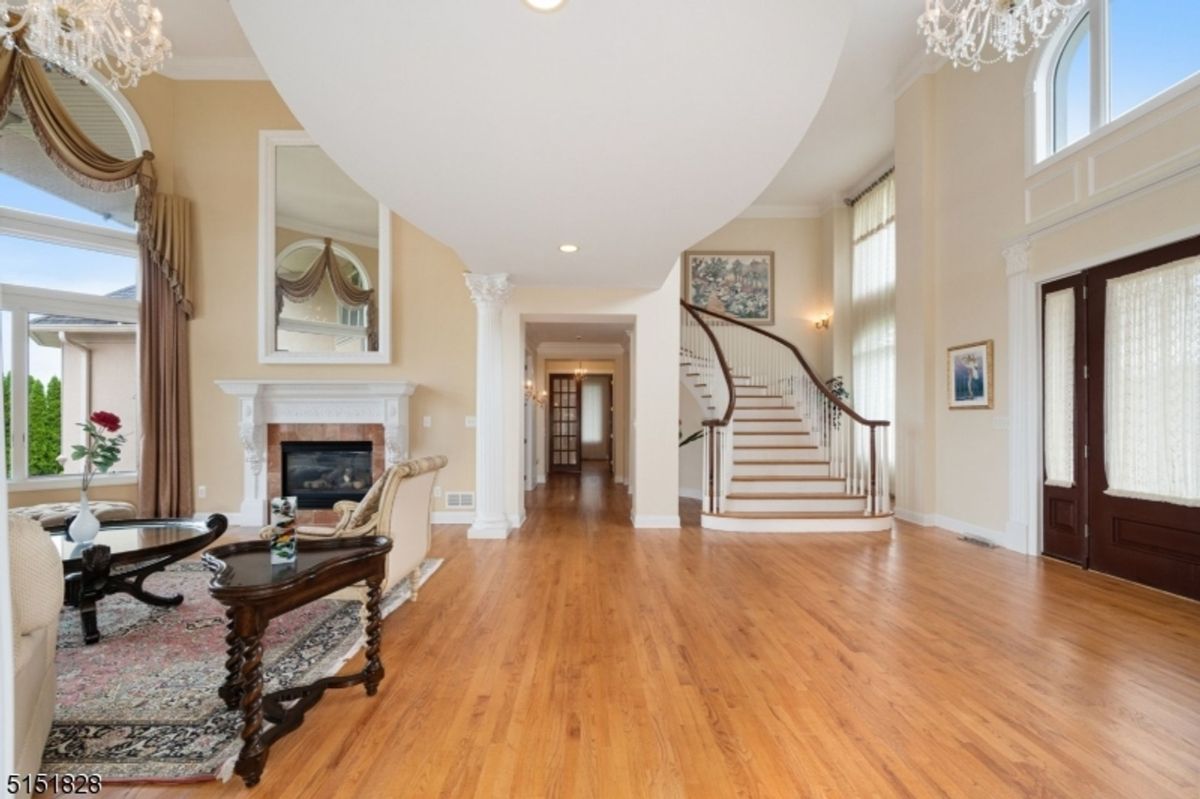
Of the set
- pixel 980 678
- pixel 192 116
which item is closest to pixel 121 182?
pixel 192 116

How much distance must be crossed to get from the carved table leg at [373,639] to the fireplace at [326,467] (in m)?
4.03

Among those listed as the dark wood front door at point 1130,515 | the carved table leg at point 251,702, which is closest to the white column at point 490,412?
the carved table leg at point 251,702

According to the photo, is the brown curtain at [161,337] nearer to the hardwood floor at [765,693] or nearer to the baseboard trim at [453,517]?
the baseboard trim at [453,517]

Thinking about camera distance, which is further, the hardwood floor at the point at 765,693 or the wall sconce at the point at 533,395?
the wall sconce at the point at 533,395

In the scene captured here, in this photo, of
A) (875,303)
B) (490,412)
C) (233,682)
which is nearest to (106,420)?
(233,682)

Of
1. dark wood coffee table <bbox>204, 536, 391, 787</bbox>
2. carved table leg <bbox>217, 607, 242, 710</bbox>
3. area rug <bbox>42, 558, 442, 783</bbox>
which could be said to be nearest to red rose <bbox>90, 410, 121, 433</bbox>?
area rug <bbox>42, 558, 442, 783</bbox>

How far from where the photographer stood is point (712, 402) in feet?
25.5

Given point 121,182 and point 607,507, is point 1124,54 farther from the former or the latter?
point 121,182

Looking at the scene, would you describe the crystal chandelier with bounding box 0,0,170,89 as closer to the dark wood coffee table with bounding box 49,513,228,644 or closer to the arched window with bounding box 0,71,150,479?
the arched window with bounding box 0,71,150,479

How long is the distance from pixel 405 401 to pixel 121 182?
362cm

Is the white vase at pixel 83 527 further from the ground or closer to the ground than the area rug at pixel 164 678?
further from the ground

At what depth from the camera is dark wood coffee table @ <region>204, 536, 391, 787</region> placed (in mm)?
2029

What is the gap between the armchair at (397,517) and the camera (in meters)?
3.40

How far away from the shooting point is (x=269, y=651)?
9.84ft
